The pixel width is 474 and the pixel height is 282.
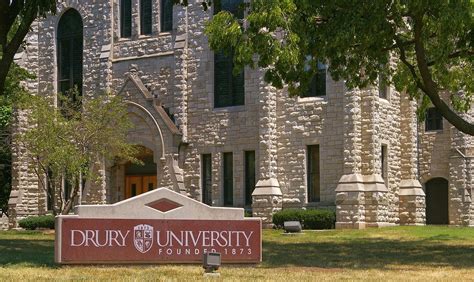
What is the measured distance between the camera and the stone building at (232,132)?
115 feet

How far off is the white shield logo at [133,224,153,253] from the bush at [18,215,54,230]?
23.0 meters

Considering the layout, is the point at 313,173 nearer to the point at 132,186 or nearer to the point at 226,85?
the point at 226,85

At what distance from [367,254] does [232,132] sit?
1532cm

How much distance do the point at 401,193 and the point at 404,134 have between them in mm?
2432

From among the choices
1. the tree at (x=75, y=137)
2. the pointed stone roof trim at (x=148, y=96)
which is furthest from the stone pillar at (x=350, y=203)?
the tree at (x=75, y=137)

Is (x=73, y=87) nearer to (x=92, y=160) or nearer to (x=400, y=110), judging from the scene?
(x=92, y=160)

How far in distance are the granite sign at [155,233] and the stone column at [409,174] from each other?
19.3m

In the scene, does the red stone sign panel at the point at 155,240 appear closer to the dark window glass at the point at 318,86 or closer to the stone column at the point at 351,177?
the stone column at the point at 351,177

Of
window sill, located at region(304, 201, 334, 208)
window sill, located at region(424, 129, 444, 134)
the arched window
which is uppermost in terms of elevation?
the arched window

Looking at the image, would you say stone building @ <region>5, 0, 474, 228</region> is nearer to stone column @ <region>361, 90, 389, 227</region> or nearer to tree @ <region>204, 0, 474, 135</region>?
stone column @ <region>361, 90, 389, 227</region>

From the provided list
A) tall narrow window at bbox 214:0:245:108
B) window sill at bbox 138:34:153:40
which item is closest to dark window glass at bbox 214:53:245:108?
tall narrow window at bbox 214:0:245:108

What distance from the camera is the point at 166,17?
4038 cm

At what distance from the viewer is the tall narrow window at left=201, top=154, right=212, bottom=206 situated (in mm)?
38500

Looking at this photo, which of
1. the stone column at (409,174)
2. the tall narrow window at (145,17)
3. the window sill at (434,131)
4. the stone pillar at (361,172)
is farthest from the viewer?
the tall narrow window at (145,17)
